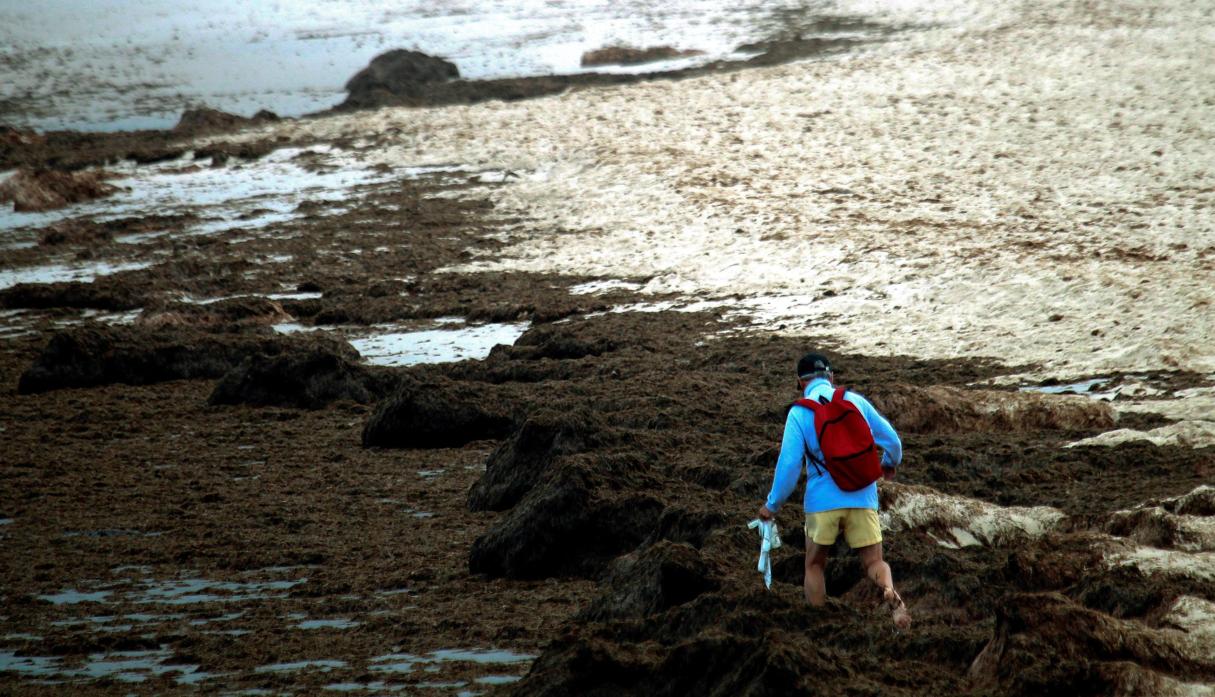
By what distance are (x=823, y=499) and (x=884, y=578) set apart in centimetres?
41

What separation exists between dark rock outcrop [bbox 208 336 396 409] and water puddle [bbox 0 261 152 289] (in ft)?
27.5

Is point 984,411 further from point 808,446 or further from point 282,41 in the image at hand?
point 282,41

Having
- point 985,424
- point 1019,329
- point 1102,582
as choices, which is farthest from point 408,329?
point 1102,582

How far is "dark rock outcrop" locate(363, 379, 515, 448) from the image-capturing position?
10703mm

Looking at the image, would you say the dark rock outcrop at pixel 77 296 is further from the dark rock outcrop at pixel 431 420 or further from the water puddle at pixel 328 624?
the water puddle at pixel 328 624

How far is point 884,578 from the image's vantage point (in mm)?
5648

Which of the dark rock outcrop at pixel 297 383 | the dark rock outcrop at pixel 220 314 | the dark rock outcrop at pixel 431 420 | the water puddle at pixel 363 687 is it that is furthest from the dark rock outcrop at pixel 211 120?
the water puddle at pixel 363 687

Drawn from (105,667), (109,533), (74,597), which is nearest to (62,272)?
(109,533)

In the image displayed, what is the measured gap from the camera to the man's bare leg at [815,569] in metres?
5.75

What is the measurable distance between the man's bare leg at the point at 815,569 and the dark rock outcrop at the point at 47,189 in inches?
856

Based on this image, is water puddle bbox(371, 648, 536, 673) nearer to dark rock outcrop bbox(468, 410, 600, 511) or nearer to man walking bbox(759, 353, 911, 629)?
man walking bbox(759, 353, 911, 629)

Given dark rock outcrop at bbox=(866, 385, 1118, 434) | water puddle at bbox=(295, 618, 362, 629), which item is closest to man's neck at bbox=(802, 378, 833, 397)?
water puddle at bbox=(295, 618, 362, 629)

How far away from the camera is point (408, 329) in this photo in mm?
16047

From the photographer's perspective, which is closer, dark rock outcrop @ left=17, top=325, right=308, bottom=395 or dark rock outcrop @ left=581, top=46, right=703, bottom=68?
dark rock outcrop @ left=17, top=325, right=308, bottom=395
